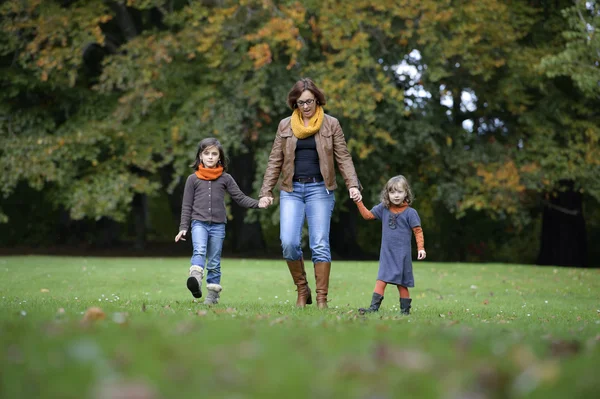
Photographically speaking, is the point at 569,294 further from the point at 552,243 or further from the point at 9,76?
the point at 9,76

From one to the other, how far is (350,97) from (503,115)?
6788 millimetres

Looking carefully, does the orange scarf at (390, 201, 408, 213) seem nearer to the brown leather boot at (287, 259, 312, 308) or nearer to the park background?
the brown leather boot at (287, 259, 312, 308)

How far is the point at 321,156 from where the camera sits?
820 centimetres

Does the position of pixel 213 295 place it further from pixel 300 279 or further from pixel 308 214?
pixel 308 214

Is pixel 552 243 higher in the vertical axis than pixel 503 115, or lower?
lower

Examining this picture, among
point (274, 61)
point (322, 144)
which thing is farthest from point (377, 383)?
point (274, 61)

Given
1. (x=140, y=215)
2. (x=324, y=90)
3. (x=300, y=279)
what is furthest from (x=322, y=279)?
(x=140, y=215)

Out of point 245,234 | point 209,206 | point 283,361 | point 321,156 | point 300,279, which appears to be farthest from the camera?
point 245,234

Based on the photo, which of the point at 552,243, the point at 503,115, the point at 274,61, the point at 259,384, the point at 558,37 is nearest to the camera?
the point at 259,384

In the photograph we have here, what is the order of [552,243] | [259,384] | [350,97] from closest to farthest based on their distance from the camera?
[259,384], [350,97], [552,243]

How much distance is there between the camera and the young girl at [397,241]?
27.0ft

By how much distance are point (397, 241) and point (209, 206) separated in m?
2.19

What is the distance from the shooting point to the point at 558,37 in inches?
880

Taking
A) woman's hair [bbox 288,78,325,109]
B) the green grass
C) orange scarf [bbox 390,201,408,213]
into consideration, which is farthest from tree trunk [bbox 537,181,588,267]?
the green grass
